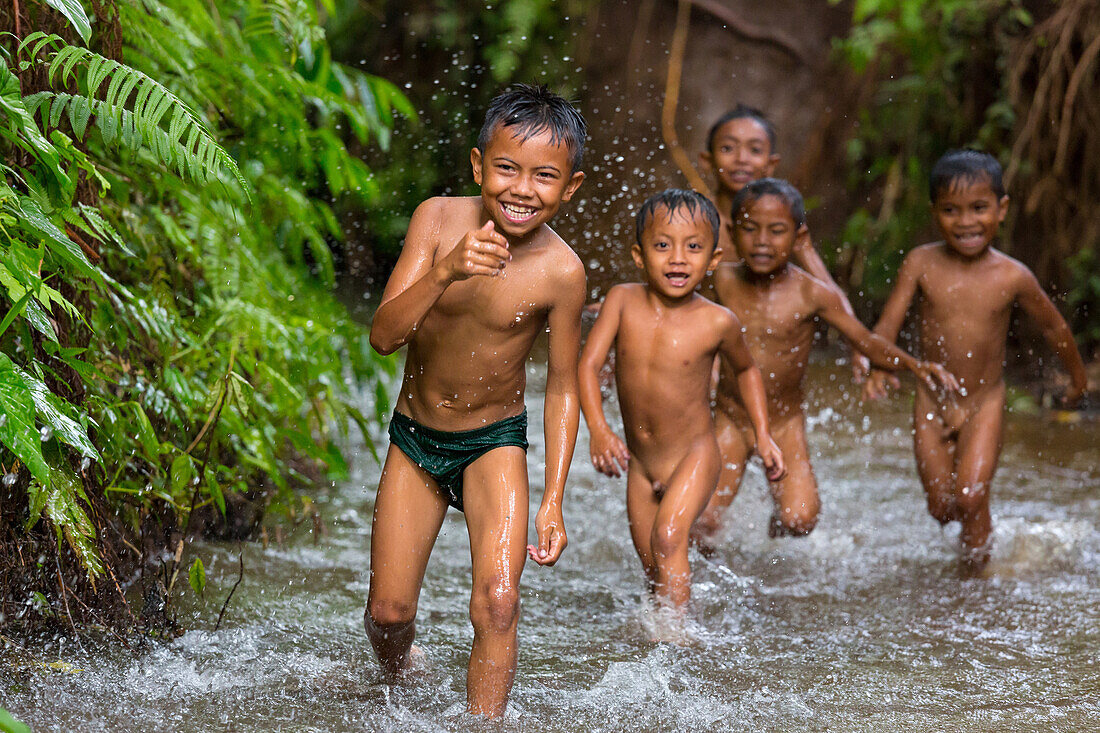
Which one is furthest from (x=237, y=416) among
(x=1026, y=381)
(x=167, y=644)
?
(x=1026, y=381)

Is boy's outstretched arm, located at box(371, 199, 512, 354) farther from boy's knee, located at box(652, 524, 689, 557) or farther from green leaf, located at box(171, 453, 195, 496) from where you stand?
boy's knee, located at box(652, 524, 689, 557)

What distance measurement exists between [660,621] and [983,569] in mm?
1451

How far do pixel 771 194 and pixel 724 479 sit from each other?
3.53ft

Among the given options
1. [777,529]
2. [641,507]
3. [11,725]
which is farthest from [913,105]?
[11,725]

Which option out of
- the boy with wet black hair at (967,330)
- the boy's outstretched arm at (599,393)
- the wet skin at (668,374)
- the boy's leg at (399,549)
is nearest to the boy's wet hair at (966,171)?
the boy with wet black hair at (967,330)

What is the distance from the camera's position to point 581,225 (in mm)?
10273

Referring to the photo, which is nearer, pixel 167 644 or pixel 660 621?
pixel 167 644

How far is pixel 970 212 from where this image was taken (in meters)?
4.45

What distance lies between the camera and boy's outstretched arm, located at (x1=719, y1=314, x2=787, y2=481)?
3.72 meters

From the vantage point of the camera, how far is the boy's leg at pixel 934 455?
4480mm

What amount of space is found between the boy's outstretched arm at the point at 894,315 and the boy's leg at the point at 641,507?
1.10 metres

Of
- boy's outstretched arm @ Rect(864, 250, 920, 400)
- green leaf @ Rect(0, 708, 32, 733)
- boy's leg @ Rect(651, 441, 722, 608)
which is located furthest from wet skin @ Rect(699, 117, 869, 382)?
green leaf @ Rect(0, 708, 32, 733)

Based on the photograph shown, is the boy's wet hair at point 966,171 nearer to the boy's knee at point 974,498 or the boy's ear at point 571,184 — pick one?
the boy's knee at point 974,498

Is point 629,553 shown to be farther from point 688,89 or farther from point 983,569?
point 688,89
